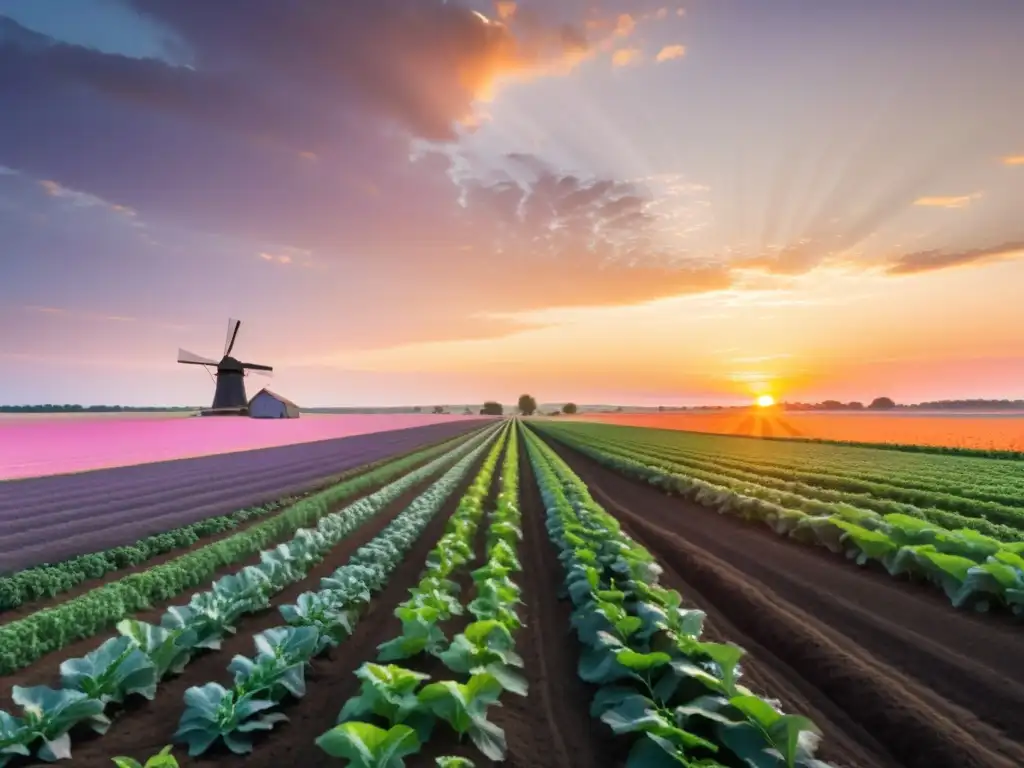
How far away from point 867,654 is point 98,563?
39.5 ft

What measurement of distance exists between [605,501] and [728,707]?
14111 mm

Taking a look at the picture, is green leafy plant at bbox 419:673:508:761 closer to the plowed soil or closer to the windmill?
the plowed soil

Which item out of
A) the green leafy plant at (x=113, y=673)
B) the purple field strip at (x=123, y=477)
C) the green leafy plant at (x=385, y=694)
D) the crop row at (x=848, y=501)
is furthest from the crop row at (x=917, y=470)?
the purple field strip at (x=123, y=477)

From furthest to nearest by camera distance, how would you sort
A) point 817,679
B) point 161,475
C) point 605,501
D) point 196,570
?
point 161,475, point 605,501, point 196,570, point 817,679

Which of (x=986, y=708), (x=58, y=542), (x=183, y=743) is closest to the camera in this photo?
(x=183, y=743)

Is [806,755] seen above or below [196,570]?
above

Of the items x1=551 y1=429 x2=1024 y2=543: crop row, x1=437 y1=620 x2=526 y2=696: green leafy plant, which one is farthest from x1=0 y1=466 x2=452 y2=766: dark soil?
x1=551 y1=429 x2=1024 y2=543: crop row

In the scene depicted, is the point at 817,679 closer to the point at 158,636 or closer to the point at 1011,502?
the point at 158,636

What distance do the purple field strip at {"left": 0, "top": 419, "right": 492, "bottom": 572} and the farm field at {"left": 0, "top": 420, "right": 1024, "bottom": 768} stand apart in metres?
2.48

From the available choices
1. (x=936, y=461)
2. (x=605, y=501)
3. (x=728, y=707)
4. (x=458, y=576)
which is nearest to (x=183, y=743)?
(x=728, y=707)

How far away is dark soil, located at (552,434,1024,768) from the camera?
16.2 ft

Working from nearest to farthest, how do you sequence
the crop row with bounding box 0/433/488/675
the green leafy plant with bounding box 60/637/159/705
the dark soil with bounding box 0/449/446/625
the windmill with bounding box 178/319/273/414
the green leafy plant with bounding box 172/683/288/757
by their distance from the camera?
the green leafy plant with bounding box 172/683/288/757 → the green leafy plant with bounding box 60/637/159/705 → the crop row with bounding box 0/433/488/675 → the dark soil with bounding box 0/449/446/625 → the windmill with bounding box 178/319/273/414

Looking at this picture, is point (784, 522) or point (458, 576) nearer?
point (458, 576)

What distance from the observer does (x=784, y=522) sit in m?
12.9
